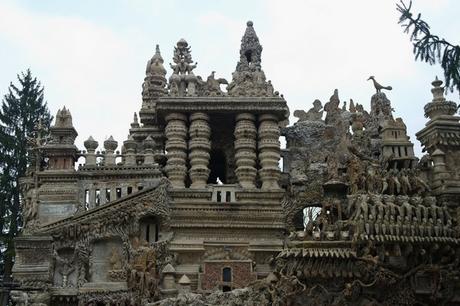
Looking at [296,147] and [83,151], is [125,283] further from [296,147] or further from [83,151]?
[296,147]

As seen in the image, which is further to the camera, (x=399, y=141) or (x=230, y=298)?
(x=399, y=141)

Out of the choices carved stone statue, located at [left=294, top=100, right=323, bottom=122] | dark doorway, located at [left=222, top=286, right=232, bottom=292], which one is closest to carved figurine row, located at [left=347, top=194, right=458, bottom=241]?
dark doorway, located at [left=222, top=286, right=232, bottom=292]

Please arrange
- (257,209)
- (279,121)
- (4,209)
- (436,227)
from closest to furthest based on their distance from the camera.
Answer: (436,227) → (257,209) → (279,121) → (4,209)

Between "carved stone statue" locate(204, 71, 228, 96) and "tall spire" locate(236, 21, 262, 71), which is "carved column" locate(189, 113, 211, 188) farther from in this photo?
"tall spire" locate(236, 21, 262, 71)

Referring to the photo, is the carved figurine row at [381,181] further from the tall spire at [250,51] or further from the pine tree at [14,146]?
the pine tree at [14,146]

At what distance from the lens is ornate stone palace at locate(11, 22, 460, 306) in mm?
20031

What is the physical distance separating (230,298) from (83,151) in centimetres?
774

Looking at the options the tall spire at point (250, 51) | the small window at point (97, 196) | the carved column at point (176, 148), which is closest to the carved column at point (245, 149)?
the carved column at point (176, 148)

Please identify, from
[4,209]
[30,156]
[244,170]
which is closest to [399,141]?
[244,170]

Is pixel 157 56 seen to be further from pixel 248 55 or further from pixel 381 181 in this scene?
pixel 381 181

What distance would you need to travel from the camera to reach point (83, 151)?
23.8 m

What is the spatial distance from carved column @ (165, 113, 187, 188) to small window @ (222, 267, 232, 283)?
3.36 metres

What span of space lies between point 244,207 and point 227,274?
2.42 meters

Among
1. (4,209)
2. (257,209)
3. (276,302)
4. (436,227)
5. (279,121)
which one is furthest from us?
(4,209)
